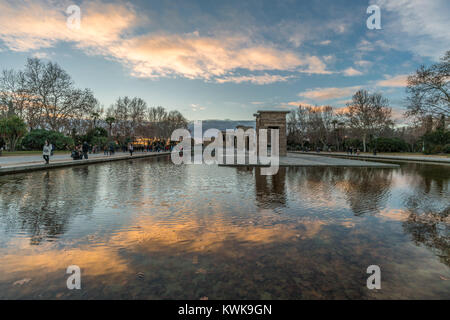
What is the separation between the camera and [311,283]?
2.75 meters

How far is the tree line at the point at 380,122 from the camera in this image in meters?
26.2

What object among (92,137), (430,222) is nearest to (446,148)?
(430,222)

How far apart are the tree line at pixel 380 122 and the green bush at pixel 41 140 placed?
47.8 m

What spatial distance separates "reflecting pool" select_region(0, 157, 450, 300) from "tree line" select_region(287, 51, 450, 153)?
27.0 m

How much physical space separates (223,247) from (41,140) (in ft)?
138

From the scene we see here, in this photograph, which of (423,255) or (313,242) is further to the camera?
(313,242)

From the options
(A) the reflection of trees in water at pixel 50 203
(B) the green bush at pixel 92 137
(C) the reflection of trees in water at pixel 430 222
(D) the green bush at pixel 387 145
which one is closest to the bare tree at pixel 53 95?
(B) the green bush at pixel 92 137

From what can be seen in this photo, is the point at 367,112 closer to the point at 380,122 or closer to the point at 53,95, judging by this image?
the point at 380,122

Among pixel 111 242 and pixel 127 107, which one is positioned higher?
pixel 127 107

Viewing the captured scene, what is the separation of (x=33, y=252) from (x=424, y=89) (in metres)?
35.5

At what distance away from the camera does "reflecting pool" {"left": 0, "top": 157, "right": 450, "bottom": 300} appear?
8.72 feet

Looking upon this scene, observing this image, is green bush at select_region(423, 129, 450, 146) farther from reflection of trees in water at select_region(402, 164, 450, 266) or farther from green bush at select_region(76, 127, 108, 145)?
green bush at select_region(76, 127, 108, 145)
